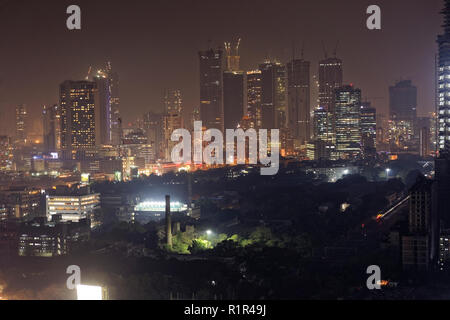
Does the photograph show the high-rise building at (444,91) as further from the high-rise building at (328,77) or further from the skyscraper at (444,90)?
the high-rise building at (328,77)

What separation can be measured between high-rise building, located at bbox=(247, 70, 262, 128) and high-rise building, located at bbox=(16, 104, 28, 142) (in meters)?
12.0

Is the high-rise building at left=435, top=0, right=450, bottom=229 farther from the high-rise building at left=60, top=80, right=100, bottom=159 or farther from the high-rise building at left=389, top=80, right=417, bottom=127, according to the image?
the high-rise building at left=389, top=80, right=417, bottom=127

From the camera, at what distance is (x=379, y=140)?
128 ft

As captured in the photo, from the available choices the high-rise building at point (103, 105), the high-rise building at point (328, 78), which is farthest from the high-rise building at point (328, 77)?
the high-rise building at point (103, 105)

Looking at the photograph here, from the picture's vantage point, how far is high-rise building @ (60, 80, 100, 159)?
32156 millimetres

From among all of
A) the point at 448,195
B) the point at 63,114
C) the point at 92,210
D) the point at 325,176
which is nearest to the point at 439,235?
the point at 448,195

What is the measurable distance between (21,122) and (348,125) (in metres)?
16.7

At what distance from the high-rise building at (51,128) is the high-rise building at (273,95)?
10848 millimetres

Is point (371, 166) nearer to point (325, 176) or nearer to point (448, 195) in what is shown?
point (325, 176)

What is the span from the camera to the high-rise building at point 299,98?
4091cm

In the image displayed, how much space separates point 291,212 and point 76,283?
8.75 meters

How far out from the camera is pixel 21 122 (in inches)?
1419

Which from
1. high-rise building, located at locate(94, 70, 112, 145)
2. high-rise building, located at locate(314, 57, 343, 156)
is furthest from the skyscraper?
high-rise building, located at locate(314, 57, 343, 156)

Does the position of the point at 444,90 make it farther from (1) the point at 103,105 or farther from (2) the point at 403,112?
(2) the point at 403,112
